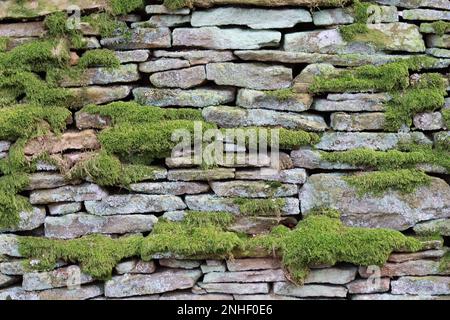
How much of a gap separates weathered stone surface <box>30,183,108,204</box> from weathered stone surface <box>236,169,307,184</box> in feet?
3.58

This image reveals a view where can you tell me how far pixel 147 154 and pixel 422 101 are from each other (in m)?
2.15

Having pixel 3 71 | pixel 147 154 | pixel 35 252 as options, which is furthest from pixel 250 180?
pixel 3 71

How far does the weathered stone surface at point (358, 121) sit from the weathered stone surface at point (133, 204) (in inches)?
53.1

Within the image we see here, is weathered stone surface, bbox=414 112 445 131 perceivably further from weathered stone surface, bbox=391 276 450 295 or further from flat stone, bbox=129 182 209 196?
flat stone, bbox=129 182 209 196

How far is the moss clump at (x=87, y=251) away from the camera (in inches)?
161

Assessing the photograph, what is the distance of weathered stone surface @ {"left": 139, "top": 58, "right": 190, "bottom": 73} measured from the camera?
4301 millimetres

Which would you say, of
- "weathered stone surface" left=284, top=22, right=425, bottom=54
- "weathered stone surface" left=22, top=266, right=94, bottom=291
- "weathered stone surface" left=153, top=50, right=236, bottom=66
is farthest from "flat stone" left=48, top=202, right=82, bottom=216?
"weathered stone surface" left=284, top=22, right=425, bottom=54

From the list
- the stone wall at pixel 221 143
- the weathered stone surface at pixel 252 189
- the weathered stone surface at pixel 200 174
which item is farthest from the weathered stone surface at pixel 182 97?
the weathered stone surface at pixel 252 189

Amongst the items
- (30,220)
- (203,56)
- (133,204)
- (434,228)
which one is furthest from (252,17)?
(30,220)

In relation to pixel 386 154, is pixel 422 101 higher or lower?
higher

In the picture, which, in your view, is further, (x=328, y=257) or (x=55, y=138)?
(x=55, y=138)

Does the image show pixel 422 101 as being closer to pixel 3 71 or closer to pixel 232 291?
pixel 232 291

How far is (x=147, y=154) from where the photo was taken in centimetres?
425

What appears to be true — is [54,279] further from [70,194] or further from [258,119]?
[258,119]
